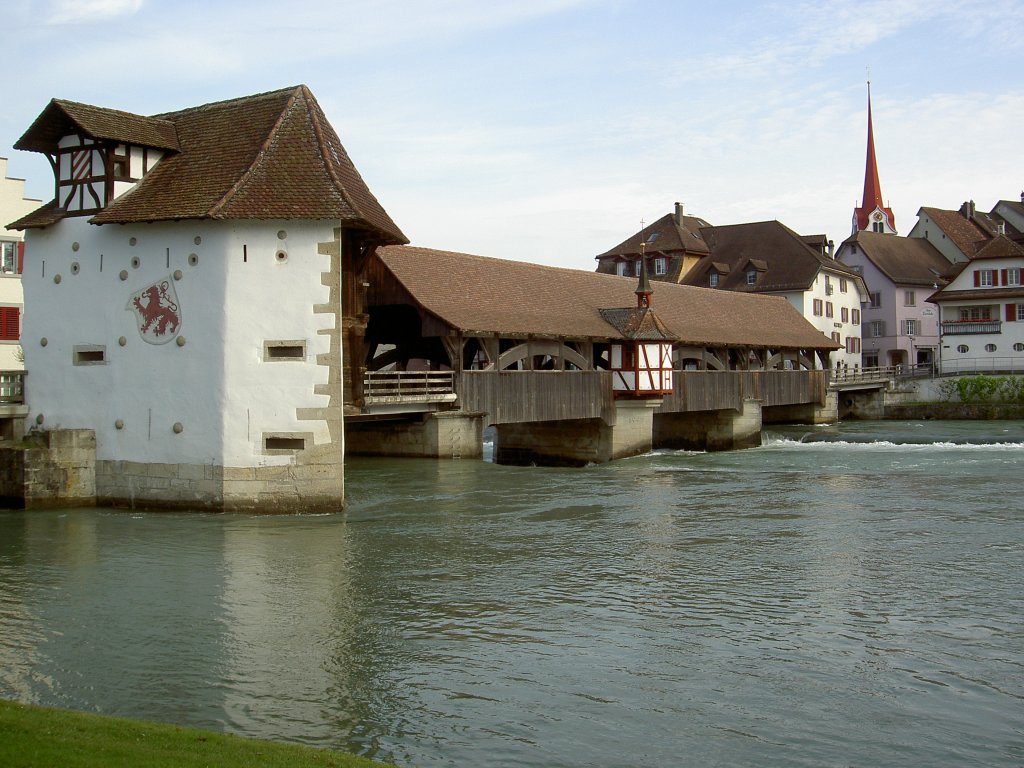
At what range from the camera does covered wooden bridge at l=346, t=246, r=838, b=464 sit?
22.4 metres

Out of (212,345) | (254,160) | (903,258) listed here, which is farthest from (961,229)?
(212,345)

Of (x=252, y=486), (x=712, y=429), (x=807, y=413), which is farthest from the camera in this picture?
(x=807, y=413)

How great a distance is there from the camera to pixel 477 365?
107 ft

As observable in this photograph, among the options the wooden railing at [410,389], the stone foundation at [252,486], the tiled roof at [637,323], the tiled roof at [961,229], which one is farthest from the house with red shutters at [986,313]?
the stone foundation at [252,486]

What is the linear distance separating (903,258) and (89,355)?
47924 millimetres

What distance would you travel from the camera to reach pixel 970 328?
4684 centimetres

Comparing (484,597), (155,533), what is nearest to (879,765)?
(484,597)

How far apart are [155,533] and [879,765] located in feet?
34.2

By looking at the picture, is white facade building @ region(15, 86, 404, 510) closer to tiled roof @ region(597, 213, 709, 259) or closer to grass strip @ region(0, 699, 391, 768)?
grass strip @ region(0, 699, 391, 768)

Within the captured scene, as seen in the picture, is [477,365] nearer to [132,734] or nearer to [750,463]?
[750,463]

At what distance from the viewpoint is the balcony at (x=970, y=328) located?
46375mm

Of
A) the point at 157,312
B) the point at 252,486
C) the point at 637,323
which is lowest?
the point at 252,486

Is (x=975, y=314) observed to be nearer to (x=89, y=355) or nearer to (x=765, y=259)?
(x=765, y=259)

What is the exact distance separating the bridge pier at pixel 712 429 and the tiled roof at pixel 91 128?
19.9 meters
